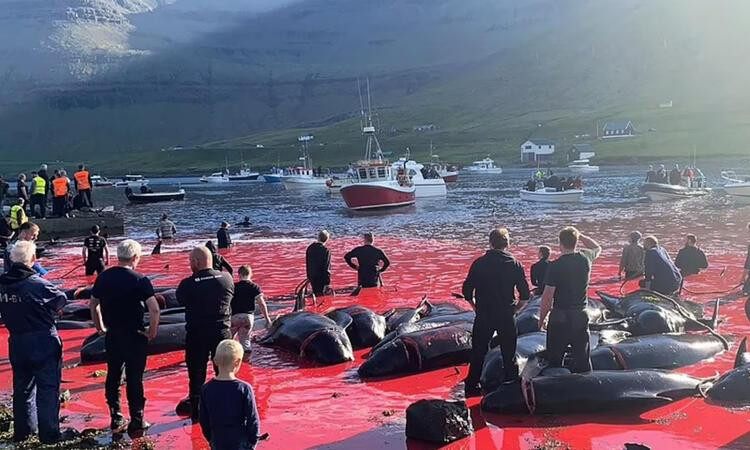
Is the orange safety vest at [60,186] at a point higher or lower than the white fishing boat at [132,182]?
lower

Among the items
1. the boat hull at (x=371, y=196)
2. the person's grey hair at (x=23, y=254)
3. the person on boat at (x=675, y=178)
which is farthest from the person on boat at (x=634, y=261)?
the person on boat at (x=675, y=178)

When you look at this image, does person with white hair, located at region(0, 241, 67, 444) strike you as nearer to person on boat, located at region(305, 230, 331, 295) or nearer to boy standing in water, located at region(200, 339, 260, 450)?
boy standing in water, located at region(200, 339, 260, 450)

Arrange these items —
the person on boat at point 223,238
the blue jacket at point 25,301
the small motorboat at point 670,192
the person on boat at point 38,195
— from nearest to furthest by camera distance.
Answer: the blue jacket at point 25,301
the person on boat at point 223,238
the person on boat at point 38,195
the small motorboat at point 670,192

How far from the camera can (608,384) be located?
930cm

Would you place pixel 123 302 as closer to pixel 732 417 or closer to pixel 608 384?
pixel 608 384

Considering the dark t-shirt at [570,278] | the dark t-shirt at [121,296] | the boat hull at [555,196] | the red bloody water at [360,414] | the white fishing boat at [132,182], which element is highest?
the white fishing boat at [132,182]

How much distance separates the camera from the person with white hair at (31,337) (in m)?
7.93

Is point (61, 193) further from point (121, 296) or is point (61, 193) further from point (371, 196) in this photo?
point (121, 296)

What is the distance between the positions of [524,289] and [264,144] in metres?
185

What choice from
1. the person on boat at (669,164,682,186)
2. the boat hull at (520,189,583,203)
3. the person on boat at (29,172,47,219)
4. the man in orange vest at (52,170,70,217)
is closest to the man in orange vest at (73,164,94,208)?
the man in orange vest at (52,170,70,217)

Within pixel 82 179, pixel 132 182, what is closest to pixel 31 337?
pixel 82 179

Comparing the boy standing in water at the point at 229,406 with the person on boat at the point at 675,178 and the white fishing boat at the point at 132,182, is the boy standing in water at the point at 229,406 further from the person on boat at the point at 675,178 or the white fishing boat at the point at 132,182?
the white fishing boat at the point at 132,182

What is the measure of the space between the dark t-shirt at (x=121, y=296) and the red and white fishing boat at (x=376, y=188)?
45.4 meters

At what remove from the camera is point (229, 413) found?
617 centimetres
